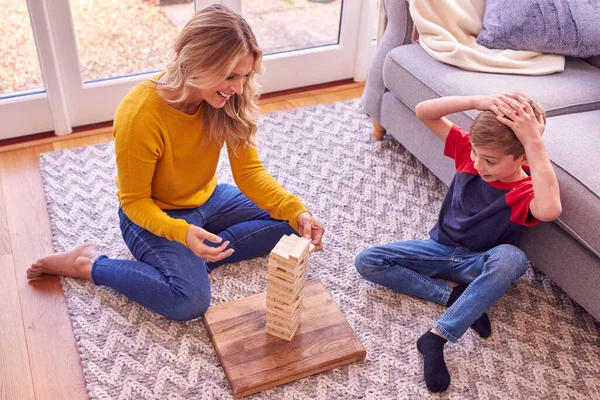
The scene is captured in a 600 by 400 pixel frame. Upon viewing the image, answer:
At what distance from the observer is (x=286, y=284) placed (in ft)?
4.96

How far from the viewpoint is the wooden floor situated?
1.57 meters

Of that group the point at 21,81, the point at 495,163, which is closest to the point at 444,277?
the point at 495,163

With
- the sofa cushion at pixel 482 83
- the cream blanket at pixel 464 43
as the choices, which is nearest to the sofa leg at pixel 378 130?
the sofa cushion at pixel 482 83

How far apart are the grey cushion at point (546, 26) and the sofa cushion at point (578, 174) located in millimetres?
358

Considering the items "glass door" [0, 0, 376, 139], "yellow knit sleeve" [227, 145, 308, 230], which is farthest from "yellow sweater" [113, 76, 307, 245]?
"glass door" [0, 0, 376, 139]

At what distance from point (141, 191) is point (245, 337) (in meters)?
0.45

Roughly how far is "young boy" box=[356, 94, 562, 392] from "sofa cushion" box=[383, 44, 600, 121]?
0.24 meters

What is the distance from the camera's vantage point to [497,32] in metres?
2.10

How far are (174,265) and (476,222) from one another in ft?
2.66

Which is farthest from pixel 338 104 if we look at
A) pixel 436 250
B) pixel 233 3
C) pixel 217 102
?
pixel 217 102

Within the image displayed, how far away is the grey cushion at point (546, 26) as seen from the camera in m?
2.06

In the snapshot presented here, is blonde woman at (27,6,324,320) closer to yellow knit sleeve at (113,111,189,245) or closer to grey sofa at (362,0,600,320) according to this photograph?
yellow knit sleeve at (113,111,189,245)

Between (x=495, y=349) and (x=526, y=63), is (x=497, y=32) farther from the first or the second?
(x=495, y=349)

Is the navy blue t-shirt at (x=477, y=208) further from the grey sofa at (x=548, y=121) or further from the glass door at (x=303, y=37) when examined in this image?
the glass door at (x=303, y=37)
